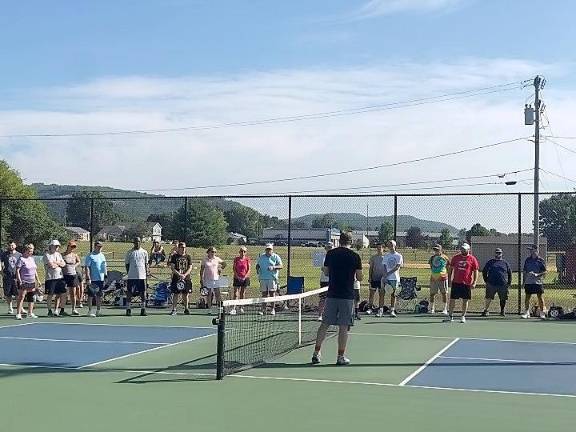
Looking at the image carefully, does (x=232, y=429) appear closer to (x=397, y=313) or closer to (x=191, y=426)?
(x=191, y=426)

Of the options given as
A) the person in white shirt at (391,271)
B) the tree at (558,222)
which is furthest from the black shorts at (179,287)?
the tree at (558,222)

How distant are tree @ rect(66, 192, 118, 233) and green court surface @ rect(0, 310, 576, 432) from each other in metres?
12.0

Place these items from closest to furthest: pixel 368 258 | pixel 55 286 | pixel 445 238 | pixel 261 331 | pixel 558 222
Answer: pixel 261 331
pixel 55 286
pixel 445 238
pixel 368 258
pixel 558 222

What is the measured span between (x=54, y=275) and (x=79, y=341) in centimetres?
463

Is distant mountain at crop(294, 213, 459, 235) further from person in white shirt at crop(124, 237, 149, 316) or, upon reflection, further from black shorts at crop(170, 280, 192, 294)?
person in white shirt at crop(124, 237, 149, 316)

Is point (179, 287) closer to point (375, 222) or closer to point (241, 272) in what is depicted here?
point (241, 272)

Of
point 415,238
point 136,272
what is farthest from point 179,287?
point 415,238

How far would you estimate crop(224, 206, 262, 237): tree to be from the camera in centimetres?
2461

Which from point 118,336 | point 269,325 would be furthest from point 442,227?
point 118,336

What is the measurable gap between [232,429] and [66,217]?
857 inches

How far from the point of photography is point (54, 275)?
690 inches

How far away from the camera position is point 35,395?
8.60 m

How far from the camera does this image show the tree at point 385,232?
68.2 feet

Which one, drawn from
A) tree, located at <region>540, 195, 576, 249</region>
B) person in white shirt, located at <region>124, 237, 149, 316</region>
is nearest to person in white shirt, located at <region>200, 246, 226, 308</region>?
person in white shirt, located at <region>124, 237, 149, 316</region>
